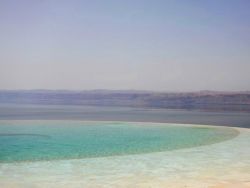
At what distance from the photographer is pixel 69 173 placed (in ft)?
13.9

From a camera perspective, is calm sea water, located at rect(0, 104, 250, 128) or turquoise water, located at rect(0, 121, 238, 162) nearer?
turquoise water, located at rect(0, 121, 238, 162)

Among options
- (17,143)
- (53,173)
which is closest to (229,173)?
(53,173)

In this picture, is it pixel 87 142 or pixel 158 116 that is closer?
pixel 87 142

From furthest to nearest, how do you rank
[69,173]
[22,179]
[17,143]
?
[17,143] → [69,173] → [22,179]

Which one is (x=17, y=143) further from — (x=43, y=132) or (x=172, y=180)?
(x=172, y=180)

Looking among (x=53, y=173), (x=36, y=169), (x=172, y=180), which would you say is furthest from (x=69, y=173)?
(x=172, y=180)

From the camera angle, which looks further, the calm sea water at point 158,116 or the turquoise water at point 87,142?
the calm sea water at point 158,116

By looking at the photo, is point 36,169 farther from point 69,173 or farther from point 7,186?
point 7,186

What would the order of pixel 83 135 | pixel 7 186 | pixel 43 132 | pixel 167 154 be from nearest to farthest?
1. pixel 7 186
2. pixel 167 154
3. pixel 83 135
4. pixel 43 132

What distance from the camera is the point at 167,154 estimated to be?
18.1 feet

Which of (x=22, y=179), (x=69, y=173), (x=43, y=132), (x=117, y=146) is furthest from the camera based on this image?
(x=43, y=132)

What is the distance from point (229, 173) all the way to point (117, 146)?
2957 millimetres

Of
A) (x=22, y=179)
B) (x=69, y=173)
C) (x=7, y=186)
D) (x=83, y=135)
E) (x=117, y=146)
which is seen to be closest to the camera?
(x=7, y=186)

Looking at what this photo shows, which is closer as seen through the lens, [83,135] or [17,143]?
[17,143]
